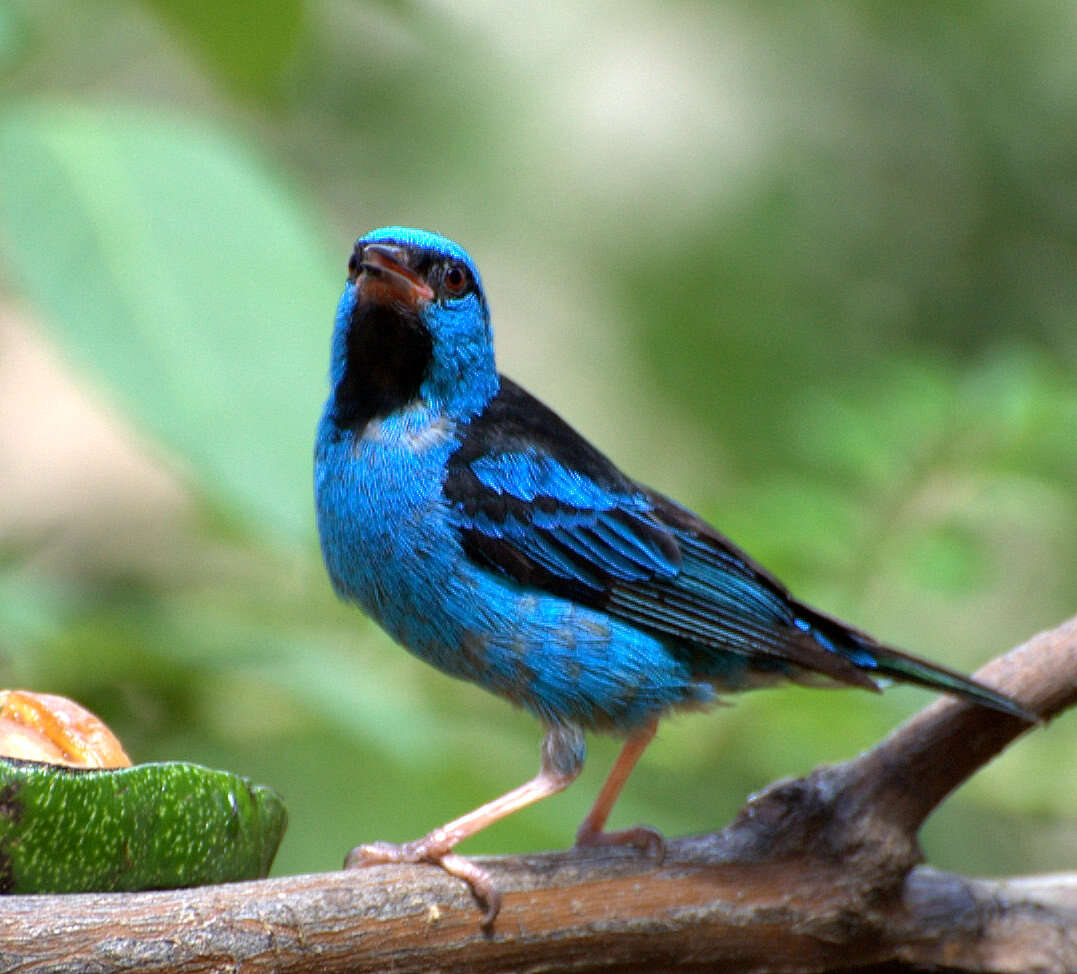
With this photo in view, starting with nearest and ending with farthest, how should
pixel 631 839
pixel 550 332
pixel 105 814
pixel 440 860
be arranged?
pixel 105 814 < pixel 440 860 < pixel 631 839 < pixel 550 332

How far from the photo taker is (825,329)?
6.57 metres

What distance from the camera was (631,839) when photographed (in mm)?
2867

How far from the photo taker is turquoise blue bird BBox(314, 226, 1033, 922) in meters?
3.01

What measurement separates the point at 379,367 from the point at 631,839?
110cm

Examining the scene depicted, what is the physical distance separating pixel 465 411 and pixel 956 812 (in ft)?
11.8

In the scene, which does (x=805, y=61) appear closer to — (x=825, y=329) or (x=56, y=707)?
(x=825, y=329)

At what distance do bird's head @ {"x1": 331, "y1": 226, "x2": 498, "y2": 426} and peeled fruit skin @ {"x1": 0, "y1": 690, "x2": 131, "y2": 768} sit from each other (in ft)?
3.41

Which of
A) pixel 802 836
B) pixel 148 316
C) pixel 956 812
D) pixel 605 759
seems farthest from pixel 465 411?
pixel 956 812

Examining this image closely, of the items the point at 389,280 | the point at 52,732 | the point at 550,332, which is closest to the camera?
the point at 52,732

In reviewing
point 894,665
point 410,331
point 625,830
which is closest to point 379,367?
point 410,331

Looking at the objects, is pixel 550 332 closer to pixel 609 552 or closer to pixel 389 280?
pixel 609 552

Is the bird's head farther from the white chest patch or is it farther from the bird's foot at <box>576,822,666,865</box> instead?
the bird's foot at <box>576,822,666,865</box>

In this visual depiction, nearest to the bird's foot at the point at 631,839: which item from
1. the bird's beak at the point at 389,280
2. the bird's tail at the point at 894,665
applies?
the bird's tail at the point at 894,665

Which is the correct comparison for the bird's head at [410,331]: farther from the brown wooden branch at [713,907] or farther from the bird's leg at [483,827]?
the brown wooden branch at [713,907]
